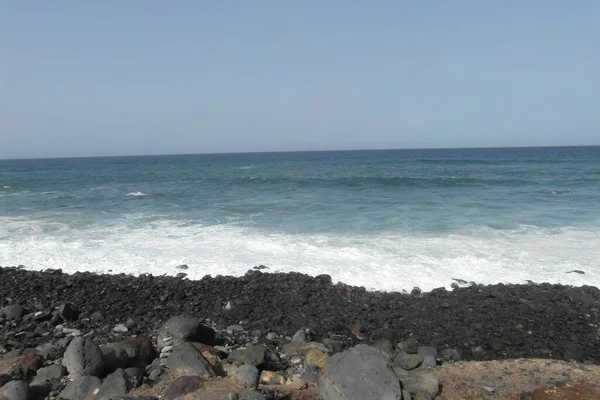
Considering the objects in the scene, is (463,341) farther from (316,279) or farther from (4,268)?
(4,268)

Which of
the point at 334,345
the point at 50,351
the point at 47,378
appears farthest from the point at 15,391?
the point at 334,345

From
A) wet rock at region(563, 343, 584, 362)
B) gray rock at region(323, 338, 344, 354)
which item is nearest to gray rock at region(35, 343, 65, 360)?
gray rock at region(323, 338, 344, 354)

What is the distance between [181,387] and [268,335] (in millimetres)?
2734

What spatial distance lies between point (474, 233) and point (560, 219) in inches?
189

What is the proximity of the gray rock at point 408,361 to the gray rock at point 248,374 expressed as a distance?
199 cm

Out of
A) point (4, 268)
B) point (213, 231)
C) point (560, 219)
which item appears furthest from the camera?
point (560, 219)

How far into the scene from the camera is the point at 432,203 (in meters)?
22.4

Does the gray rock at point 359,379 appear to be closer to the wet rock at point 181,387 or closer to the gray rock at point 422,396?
the gray rock at point 422,396

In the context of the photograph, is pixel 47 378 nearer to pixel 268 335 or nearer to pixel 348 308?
pixel 268 335

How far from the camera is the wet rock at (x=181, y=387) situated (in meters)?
5.09

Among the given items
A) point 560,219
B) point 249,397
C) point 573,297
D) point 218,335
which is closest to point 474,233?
point 560,219

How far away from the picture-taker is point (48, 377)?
586cm

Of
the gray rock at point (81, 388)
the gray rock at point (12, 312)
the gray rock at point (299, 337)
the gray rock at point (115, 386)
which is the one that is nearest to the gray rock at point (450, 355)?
the gray rock at point (299, 337)

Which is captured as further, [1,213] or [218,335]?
[1,213]
